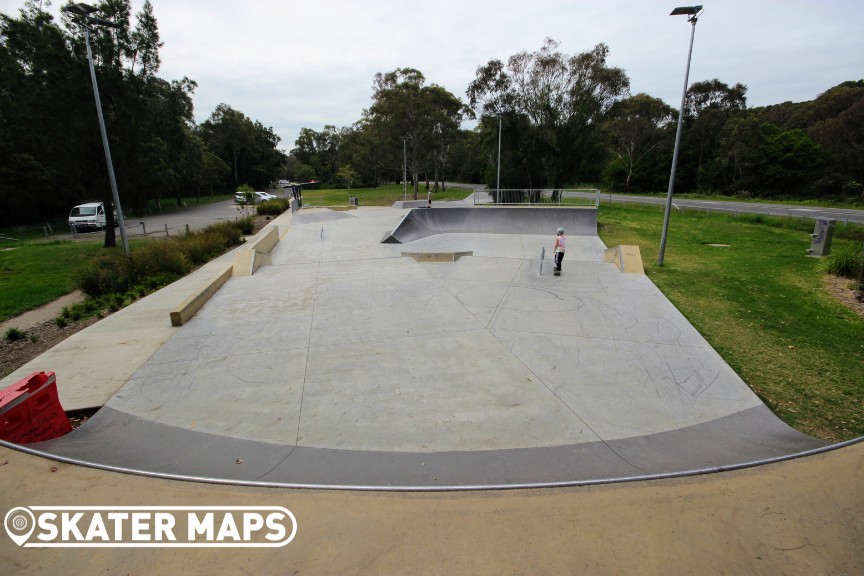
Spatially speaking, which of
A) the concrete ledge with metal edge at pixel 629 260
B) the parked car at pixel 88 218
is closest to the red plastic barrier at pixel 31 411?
the concrete ledge with metal edge at pixel 629 260

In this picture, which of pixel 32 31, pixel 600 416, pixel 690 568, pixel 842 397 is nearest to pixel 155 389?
pixel 600 416

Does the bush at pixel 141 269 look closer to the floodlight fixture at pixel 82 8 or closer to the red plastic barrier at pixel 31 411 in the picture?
the red plastic barrier at pixel 31 411

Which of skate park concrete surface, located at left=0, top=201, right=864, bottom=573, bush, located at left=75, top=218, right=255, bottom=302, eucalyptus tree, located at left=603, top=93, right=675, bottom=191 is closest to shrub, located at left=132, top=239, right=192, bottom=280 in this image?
bush, located at left=75, top=218, right=255, bottom=302

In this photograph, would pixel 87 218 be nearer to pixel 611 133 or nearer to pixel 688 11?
pixel 688 11

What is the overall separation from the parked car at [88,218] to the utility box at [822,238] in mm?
36537

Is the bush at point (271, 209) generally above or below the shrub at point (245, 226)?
above

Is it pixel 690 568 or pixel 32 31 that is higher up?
pixel 32 31

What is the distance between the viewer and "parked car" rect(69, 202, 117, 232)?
1059 inches

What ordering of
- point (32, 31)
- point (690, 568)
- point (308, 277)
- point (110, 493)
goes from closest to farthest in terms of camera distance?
point (690, 568) < point (110, 493) < point (308, 277) < point (32, 31)

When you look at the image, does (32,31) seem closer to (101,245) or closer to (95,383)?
(101,245)

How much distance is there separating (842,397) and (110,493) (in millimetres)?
8302

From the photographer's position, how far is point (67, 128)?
731 inches

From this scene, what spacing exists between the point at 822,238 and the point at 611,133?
3763cm

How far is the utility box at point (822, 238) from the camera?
1444cm
